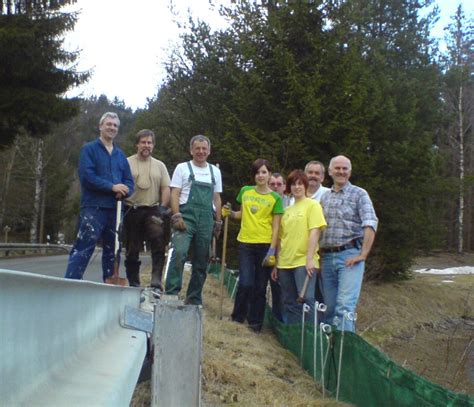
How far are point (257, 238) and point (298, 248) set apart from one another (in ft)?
2.58

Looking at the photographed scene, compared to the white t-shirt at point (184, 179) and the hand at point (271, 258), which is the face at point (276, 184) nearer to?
the hand at point (271, 258)

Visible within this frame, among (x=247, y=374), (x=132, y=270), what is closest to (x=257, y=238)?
(x=132, y=270)

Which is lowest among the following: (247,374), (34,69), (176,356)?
(247,374)

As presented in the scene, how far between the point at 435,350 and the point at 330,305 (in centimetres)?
656

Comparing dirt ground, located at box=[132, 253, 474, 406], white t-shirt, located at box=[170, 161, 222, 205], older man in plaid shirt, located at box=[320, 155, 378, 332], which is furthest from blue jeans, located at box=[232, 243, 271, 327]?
older man in plaid shirt, located at box=[320, 155, 378, 332]

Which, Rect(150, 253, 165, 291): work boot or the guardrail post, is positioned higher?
Rect(150, 253, 165, 291): work boot

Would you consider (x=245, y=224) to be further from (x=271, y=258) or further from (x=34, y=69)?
(x=34, y=69)

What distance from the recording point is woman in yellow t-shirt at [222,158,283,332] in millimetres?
8008

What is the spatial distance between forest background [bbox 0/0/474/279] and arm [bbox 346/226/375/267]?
943 cm

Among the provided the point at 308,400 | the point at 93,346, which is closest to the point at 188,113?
the point at 308,400

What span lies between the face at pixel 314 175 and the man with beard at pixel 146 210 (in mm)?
1534

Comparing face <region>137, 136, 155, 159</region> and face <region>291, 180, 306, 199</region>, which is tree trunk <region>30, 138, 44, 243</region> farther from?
face <region>291, 180, 306, 199</region>

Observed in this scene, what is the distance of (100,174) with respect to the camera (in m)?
6.81

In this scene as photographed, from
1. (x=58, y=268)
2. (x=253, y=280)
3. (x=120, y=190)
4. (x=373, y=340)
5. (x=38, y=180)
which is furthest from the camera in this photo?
(x=38, y=180)
